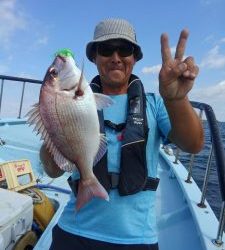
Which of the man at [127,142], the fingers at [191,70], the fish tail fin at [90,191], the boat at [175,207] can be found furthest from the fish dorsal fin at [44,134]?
the boat at [175,207]

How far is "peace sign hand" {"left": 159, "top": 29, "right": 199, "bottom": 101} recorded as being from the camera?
1.70 meters

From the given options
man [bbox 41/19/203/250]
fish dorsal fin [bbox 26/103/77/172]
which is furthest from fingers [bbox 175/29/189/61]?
fish dorsal fin [bbox 26/103/77/172]

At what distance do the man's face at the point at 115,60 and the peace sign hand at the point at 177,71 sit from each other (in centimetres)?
45

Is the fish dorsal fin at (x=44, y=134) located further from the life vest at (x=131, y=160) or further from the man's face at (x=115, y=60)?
the man's face at (x=115, y=60)

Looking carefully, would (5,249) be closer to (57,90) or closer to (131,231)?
(131,231)

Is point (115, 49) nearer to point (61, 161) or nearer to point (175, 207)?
point (61, 161)

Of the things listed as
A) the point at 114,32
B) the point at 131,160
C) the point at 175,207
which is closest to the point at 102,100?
the point at 131,160

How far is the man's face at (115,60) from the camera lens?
2150mm

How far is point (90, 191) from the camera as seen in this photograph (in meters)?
1.76

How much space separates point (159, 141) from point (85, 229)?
0.71 m

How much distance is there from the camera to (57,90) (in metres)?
1.64

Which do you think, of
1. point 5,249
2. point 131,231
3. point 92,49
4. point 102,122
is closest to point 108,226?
point 131,231

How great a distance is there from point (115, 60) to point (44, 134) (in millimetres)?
706

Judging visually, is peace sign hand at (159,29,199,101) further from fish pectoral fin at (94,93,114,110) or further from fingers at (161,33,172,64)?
fish pectoral fin at (94,93,114,110)
